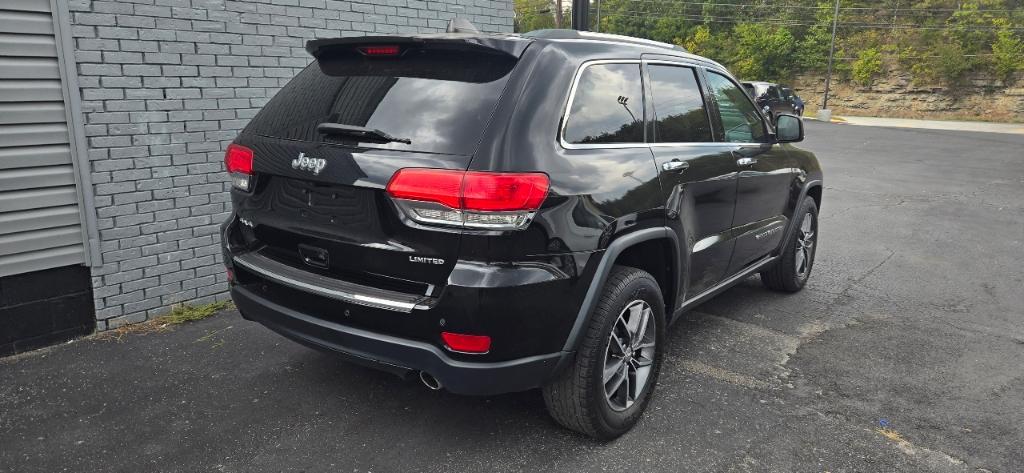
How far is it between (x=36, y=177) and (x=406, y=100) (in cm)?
250

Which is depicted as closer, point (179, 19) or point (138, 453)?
point (138, 453)

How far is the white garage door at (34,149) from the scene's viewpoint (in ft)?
12.0

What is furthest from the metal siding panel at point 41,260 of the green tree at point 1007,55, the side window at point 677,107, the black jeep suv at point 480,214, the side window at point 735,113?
the green tree at point 1007,55

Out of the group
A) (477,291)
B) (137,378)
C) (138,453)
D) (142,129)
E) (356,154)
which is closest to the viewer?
(477,291)

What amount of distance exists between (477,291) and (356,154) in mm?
727

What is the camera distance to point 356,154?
2629 millimetres

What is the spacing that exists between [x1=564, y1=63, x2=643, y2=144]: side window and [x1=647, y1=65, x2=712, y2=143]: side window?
0.15m

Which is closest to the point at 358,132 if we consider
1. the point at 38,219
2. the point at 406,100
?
the point at 406,100

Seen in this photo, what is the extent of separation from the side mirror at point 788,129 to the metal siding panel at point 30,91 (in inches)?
172

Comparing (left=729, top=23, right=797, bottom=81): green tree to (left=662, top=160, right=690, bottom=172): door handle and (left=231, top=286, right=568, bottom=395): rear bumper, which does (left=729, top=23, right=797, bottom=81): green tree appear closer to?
(left=662, top=160, right=690, bottom=172): door handle

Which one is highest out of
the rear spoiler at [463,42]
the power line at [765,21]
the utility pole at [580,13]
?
the power line at [765,21]

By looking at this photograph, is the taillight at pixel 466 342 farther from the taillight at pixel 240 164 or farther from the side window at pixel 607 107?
the taillight at pixel 240 164

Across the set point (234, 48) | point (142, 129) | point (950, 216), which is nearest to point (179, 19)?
point (234, 48)

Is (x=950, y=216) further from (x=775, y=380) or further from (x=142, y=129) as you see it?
(x=142, y=129)
